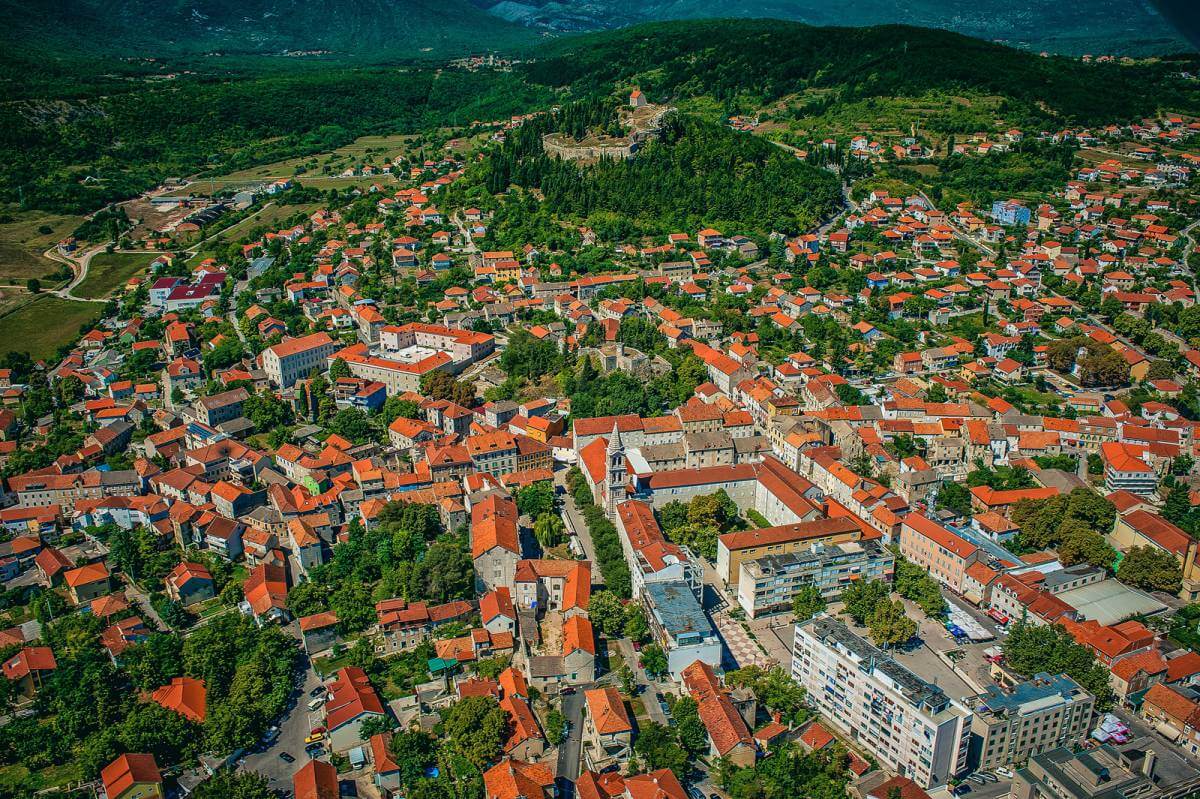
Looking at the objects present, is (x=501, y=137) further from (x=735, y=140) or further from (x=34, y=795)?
(x=34, y=795)

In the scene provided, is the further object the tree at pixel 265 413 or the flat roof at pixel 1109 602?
the tree at pixel 265 413

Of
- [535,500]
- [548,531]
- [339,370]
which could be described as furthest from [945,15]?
[548,531]

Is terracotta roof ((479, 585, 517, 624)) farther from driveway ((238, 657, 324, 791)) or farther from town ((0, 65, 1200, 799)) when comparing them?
driveway ((238, 657, 324, 791))

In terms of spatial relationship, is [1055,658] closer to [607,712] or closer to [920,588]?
[920,588]

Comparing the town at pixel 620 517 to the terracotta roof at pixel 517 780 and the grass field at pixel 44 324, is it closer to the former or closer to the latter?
the terracotta roof at pixel 517 780

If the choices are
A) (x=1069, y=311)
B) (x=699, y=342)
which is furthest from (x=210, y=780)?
(x=1069, y=311)

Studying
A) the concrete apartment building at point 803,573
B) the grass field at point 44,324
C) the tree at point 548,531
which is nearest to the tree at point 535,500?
the tree at point 548,531
